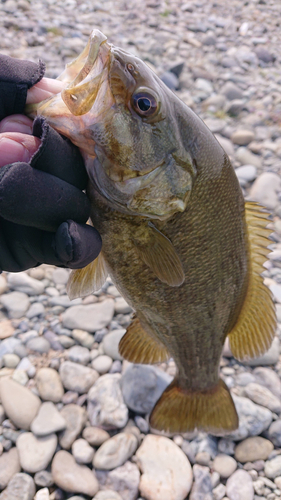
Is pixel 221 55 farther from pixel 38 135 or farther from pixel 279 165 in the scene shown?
pixel 38 135

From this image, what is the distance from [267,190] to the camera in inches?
191

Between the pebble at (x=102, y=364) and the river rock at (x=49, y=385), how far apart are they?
300 millimetres

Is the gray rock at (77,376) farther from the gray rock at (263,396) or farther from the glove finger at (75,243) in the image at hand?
the glove finger at (75,243)

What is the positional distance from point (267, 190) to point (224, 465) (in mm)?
3365

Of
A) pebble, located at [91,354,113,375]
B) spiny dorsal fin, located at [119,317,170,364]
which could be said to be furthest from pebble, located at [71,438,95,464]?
spiny dorsal fin, located at [119,317,170,364]

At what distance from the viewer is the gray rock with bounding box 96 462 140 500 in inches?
91.7

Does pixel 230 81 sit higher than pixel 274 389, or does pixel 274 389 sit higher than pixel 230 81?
pixel 230 81

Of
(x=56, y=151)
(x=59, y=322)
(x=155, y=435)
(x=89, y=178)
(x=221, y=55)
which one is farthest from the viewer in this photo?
(x=221, y=55)

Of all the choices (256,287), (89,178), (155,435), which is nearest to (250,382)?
(155,435)

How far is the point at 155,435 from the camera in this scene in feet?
8.57

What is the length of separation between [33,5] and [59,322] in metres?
8.33

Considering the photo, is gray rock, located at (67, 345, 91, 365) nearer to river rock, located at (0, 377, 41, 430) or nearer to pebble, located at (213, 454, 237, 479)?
river rock, located at (0, 377, 41, 430)

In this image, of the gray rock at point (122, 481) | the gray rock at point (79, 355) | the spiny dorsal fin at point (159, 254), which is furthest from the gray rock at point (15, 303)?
the spiny dorsal fin at point (159, 254)

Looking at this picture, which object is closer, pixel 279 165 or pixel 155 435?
pixel 155 435
